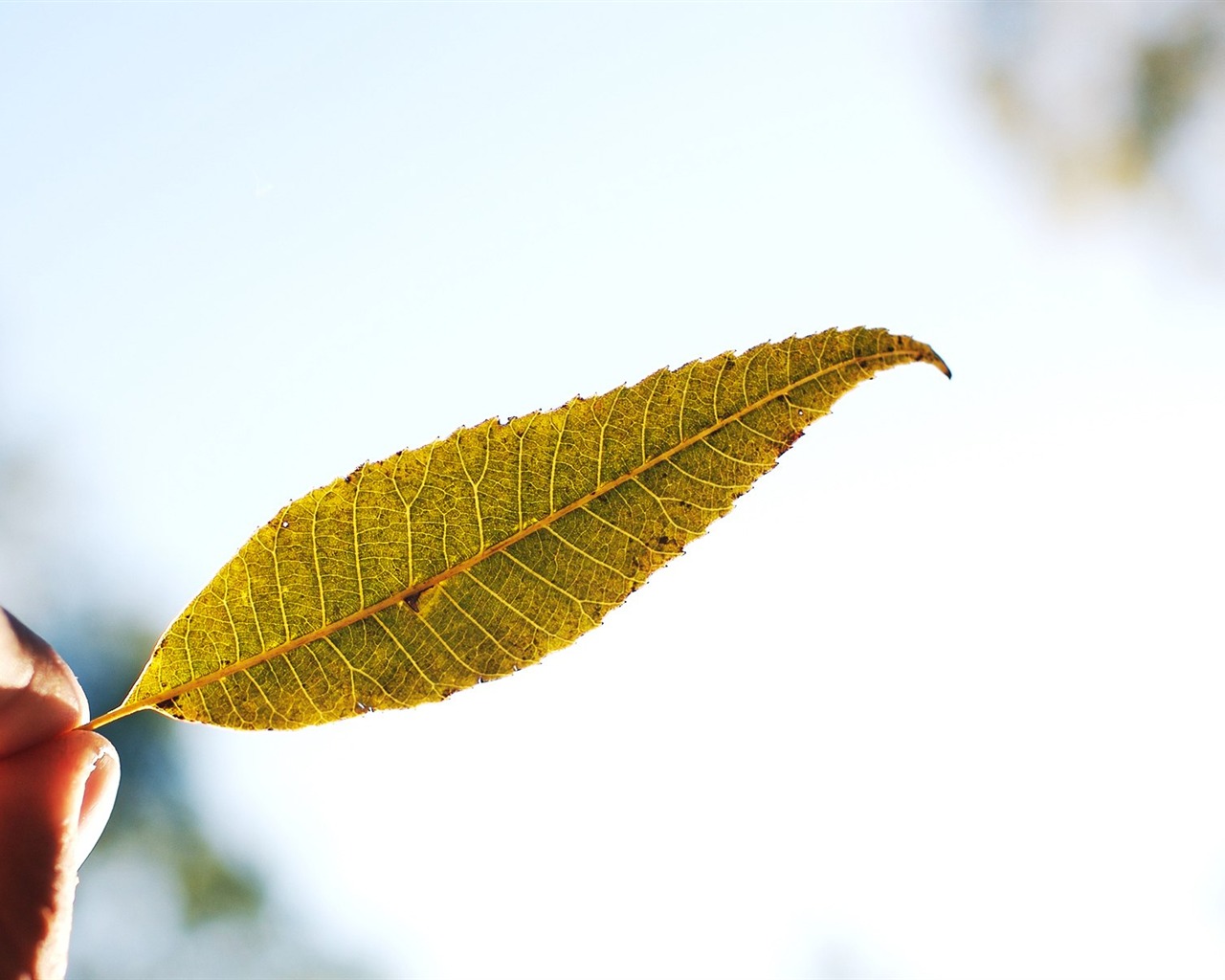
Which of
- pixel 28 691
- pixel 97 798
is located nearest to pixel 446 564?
pixel 28 691

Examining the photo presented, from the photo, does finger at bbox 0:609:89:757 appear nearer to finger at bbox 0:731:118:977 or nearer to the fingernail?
finger at bbox 0:731:118:977

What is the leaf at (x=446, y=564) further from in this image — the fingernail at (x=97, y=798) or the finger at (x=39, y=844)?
the fingernail at (x=97, y=798)

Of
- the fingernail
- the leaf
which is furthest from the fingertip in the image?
the leaf

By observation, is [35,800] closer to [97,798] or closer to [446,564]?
[97,798]

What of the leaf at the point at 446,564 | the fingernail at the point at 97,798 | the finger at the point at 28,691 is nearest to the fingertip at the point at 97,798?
the fingernail at the point at 97,798

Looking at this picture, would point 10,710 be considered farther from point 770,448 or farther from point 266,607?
point 770,448

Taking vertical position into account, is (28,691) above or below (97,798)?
above

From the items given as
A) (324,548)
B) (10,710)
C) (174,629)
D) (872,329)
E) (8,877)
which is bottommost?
(8,877)

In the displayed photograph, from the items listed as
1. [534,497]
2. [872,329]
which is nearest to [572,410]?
[534,497]
